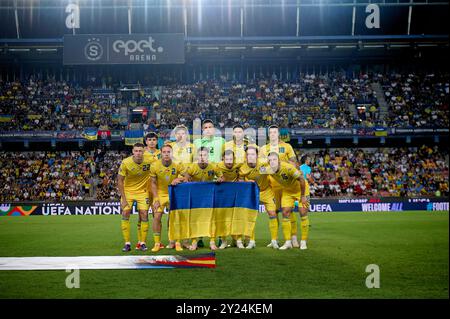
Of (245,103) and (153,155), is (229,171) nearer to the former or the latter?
(153,155)

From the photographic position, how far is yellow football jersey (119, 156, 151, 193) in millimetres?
10992

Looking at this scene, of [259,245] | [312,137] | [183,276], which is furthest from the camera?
[312,137]

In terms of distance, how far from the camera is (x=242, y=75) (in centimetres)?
4284

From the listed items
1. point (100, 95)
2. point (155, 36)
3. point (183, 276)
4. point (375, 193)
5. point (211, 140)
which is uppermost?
point (155, 36)

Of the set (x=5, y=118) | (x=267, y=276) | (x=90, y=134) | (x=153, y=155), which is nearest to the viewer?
(x=267, y=276)

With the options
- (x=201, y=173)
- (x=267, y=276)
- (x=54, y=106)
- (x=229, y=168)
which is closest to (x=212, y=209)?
(x=201, y=173)

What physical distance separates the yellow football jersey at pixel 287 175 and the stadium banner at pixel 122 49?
94.1 ft

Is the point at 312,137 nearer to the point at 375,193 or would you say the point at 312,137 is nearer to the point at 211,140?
the point at 375,193

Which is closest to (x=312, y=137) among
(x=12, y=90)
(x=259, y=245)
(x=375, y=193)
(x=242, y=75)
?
(x=375, y=193)

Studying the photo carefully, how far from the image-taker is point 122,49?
38.0m

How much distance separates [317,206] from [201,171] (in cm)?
2030

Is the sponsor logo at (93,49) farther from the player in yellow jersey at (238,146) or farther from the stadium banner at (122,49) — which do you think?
the player in yellow jersey at (238,146)

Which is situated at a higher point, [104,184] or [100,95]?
[100,95]
